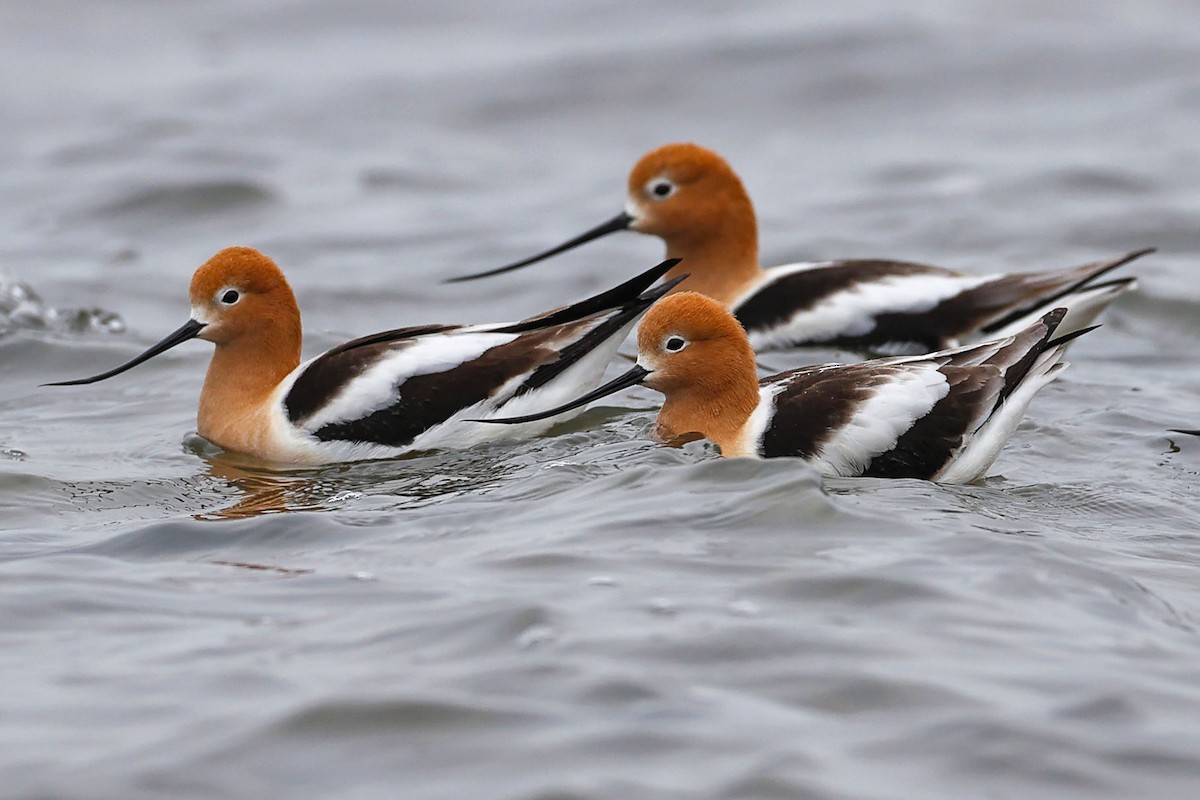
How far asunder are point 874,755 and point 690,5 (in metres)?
15.2

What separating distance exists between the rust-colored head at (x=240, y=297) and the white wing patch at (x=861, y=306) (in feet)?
10.0

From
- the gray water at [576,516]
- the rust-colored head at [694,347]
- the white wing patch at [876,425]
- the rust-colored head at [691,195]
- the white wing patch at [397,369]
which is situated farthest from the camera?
the rust-colored head at [691,195]

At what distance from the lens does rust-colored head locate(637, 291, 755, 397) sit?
7.72 meters

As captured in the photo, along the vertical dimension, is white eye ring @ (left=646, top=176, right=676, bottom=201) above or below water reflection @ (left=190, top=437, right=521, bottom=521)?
above

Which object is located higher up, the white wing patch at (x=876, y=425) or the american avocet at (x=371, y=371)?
the american avocet at (x=371, y=371)

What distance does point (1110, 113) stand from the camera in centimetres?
1625

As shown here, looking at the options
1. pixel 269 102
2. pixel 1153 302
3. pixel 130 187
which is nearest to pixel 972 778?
pixel 1153 302

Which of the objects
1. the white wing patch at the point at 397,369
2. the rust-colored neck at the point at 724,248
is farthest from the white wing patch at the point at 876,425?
the rust-colored neck at the point at 724,248

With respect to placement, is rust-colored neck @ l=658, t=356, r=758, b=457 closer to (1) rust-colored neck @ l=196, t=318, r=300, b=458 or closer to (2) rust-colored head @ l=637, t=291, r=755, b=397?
(2) rust-colored head @ l=637, t=291, r=755, b=397

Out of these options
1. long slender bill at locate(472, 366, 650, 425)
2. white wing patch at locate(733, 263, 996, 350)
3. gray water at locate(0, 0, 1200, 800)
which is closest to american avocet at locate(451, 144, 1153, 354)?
white wing patch at locate(733, 263, 996, 350)

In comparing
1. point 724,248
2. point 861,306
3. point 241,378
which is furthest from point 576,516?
point 724,248

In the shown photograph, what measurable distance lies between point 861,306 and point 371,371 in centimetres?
334

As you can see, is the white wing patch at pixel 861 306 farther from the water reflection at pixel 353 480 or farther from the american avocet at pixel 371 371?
the water reflection at pixel 353 480

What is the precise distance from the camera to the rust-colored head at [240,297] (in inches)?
335
